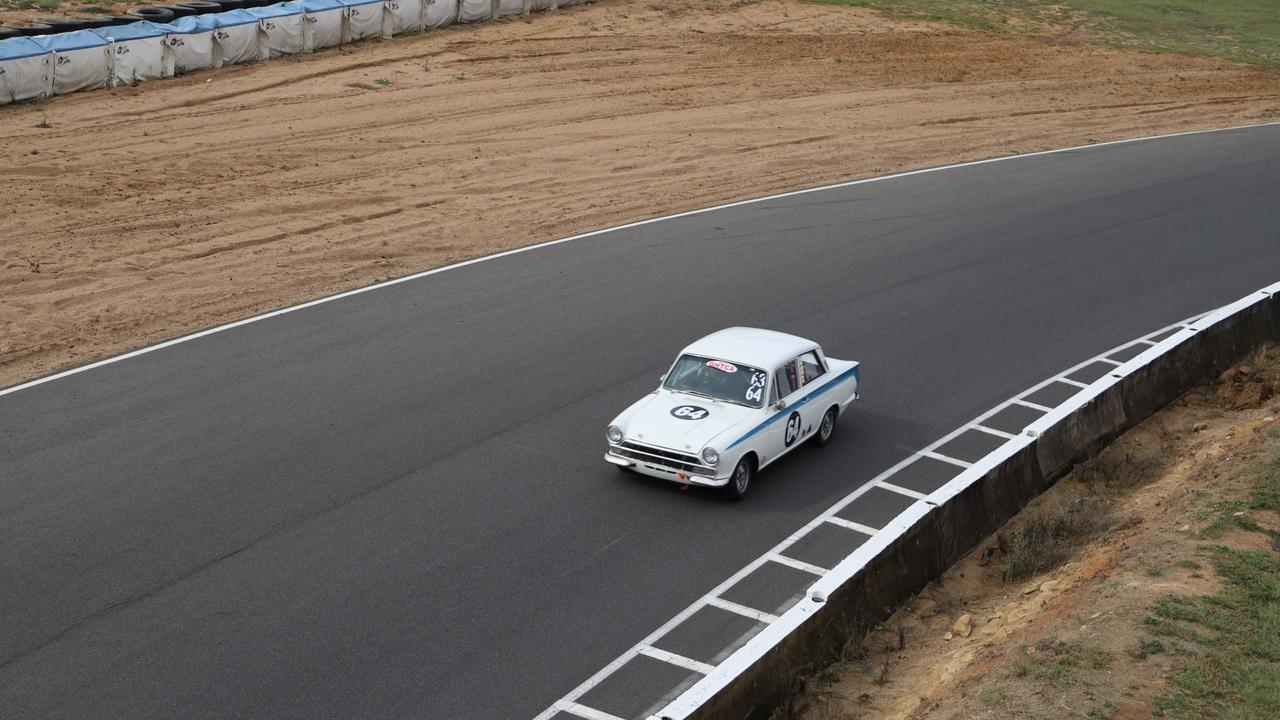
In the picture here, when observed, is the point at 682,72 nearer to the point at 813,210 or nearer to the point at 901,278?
the point at 813,210

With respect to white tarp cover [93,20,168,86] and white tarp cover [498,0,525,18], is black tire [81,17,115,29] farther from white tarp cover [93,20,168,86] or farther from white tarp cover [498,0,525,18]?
white tarp cover [498,0,525,18]

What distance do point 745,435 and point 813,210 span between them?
12560mm

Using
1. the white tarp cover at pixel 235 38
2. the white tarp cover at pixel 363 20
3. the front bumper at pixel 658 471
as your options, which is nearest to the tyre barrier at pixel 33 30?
the white tarp cover at pixel 235 38

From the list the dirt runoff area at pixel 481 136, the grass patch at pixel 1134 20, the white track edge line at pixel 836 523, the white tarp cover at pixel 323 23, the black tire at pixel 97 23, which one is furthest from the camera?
the grass patch at pixel 1134 20

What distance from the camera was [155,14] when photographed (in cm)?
3359

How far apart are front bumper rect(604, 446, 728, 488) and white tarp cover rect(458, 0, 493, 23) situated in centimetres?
2983

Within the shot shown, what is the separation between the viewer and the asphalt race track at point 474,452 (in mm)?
10273

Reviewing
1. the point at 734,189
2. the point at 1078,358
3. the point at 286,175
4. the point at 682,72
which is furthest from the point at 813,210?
the point at 682,72

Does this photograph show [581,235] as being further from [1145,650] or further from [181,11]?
[181,11]

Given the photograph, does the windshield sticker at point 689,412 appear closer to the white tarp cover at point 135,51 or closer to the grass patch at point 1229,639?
the grass patch at point 1229,639

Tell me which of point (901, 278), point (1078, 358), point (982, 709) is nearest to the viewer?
point (982, 709)

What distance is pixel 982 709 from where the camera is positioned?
8609 millimetres

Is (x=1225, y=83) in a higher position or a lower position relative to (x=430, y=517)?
higher

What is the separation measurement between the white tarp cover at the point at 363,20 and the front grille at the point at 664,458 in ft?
88.5
